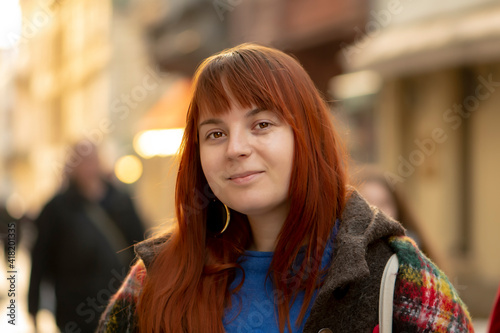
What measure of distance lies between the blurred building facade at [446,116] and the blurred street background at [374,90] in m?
0.02

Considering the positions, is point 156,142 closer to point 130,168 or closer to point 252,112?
point 130,168

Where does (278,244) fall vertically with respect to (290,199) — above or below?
below

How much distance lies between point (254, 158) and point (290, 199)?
8.4 inches

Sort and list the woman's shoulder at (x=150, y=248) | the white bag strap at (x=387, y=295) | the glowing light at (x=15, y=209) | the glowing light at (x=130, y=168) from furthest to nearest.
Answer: the glowing light at (x=130, y=168)
the glowing light at (x=15, y=209)
the woman's shoulder at (x=150, y=248)
the white bag strap at (x=387, y=295)

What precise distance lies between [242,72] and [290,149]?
0.98 feet

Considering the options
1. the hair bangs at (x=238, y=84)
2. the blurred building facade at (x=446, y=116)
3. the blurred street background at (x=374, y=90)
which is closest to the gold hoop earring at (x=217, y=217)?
the hair bangs at (x=238, y=84)

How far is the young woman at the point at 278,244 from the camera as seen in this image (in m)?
1.66

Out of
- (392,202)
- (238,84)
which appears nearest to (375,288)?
(238,84)

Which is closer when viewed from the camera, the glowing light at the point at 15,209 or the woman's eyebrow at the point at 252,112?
the woman's eyebrow at the point at 252,112

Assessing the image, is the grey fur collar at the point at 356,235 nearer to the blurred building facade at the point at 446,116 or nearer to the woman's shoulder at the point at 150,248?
the woman's shoulder at the point at 150,248

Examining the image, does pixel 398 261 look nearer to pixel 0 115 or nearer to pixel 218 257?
pixel 218 257

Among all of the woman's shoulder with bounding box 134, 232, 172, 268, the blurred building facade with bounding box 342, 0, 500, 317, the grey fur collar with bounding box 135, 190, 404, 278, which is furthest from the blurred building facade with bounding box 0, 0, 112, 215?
the blurred building facade with bounding box 342, 0, 500, 317

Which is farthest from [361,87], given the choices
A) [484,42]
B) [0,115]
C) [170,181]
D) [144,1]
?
[0,115]

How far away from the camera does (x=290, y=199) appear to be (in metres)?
1.83
